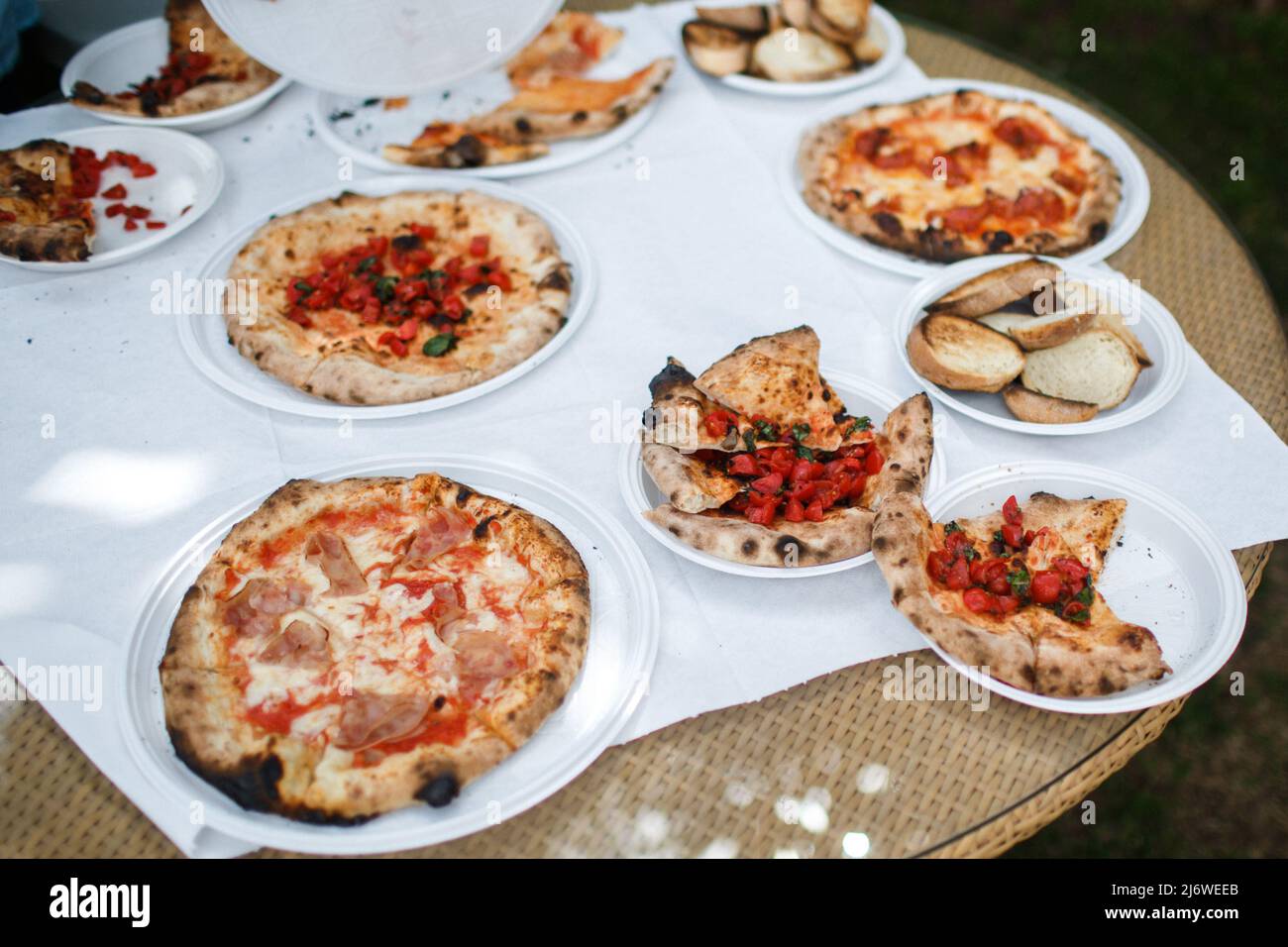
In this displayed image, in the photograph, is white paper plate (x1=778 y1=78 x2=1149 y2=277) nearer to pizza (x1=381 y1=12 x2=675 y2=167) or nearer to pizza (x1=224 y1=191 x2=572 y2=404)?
pizza (x1=381 y1=12 x2=675 y2=167)

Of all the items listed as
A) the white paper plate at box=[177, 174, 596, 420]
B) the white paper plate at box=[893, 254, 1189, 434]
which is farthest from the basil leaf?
the white paper plate at box=[893, 254, 1189, 434]

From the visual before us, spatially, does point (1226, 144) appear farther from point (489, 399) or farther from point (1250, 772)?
point (489, 399)

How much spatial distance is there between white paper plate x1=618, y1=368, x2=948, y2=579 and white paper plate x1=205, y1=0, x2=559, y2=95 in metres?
2.30

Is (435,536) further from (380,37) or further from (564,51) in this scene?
(564,51)

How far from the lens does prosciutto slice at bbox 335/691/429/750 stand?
9.61ft

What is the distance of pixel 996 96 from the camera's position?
5.73 metres

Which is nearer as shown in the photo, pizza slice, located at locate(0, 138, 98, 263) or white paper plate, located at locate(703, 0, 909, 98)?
pizza slice, located at locate(0, 138, 98, 263)

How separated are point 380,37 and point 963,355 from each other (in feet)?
9.96

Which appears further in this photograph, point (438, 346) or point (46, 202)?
point (46, 202)

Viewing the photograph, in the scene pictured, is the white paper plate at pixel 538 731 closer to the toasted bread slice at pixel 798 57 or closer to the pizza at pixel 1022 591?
the pizza at pixel 1022 591

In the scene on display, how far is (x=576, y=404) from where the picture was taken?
415 centimetres

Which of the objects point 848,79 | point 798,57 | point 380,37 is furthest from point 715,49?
point 380,37
